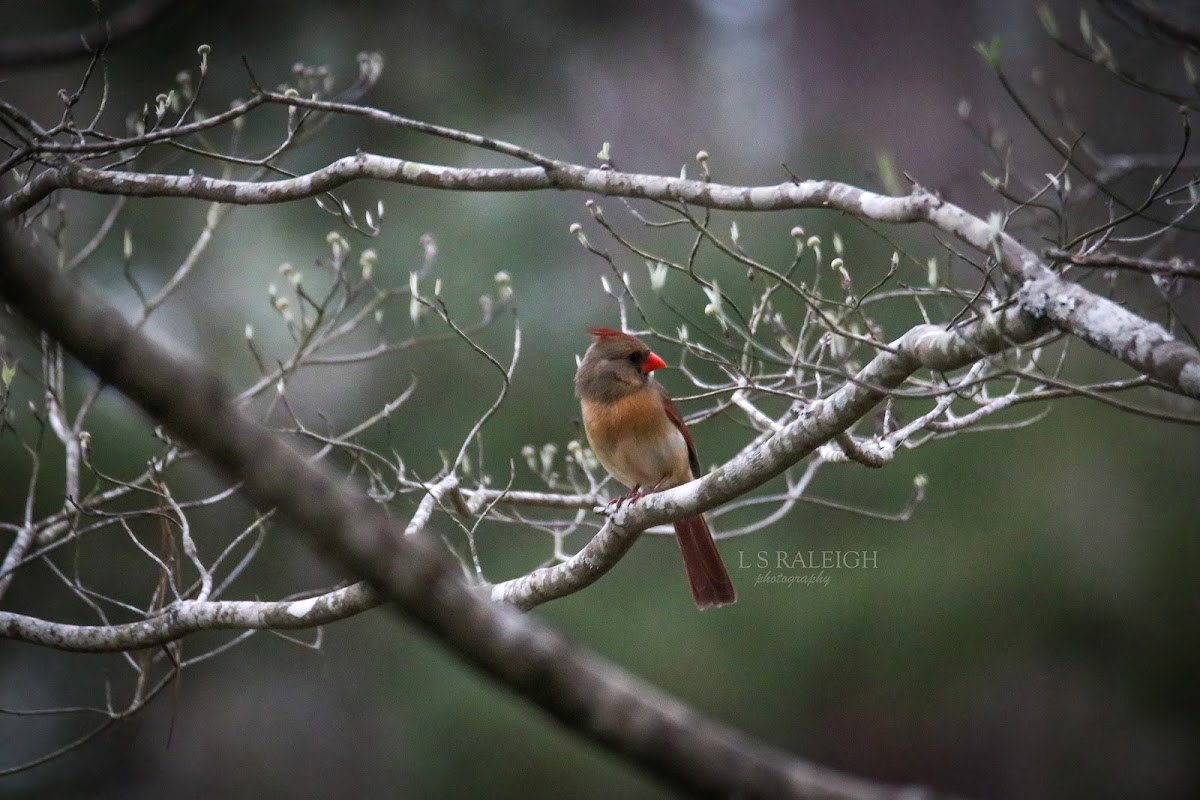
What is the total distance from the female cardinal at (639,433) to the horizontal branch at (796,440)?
1.08 metres

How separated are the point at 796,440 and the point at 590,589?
17.0ft

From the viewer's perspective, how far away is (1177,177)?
7430mm

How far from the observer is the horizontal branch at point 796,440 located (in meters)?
2.82

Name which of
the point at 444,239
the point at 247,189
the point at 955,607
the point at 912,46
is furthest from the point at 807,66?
the point at 247,189

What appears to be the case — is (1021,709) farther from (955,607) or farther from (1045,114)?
(1045,114)

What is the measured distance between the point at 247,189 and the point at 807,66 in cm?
918

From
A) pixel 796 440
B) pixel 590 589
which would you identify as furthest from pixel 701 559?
pixel 590 589

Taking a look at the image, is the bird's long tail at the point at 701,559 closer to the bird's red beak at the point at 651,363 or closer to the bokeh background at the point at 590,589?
the bird's red beak at the point at 651,363

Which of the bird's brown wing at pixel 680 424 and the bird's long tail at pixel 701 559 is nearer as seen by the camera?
the bird's long tail at pixel 701 559

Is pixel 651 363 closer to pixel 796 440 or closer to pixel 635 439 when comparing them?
pixel 635 439

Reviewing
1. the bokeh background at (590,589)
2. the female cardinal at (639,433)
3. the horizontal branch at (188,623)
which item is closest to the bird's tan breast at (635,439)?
the female cardinal at (639,433)

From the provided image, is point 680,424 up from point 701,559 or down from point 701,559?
up

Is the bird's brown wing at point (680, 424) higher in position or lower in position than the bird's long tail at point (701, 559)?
higher

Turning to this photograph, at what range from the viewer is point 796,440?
3215 millimetres
